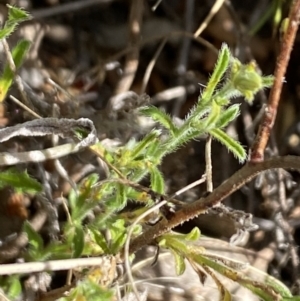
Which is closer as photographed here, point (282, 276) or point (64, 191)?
point (64, 191)

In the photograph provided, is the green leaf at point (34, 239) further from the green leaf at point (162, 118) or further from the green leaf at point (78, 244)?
the green leaf at point (162, 118)

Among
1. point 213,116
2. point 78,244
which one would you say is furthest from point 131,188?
point 213,116

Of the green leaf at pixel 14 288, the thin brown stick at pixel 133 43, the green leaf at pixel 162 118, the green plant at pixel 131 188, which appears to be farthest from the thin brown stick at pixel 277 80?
the thin brown stick at pixel 133 43

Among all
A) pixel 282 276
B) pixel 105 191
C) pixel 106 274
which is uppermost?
pixel 105 191

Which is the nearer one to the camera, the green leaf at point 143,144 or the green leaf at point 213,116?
the green leaf at point 213,116

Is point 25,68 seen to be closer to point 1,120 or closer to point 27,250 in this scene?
point 1,120

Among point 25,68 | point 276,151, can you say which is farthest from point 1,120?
point 276,151

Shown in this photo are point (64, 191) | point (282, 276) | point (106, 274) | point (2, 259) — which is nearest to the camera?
point (106, 274)

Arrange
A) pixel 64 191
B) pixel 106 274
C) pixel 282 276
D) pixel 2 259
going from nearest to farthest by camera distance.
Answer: pixel 106 274 → pixel 2 259 → pixel 64 191 → pixel 282 276
